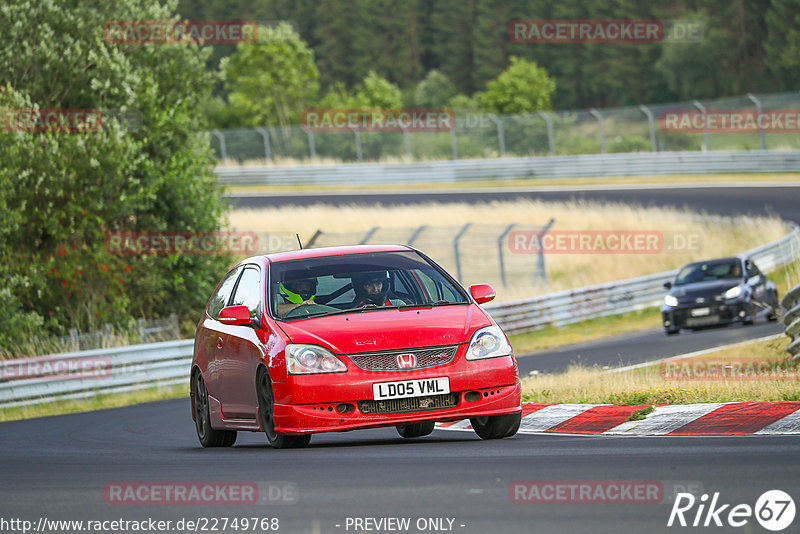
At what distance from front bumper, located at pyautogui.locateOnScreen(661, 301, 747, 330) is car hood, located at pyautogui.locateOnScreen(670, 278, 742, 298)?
0.67ft

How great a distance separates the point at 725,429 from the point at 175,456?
412 cm

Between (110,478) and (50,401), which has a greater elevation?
(110,478)

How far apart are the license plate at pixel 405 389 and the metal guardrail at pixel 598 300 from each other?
1795cm

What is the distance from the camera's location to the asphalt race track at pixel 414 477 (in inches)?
240

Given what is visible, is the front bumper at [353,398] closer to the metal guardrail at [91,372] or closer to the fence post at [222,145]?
the metal guardrail at [91,372]

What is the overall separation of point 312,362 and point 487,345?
50.0 inches

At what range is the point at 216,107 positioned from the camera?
79688 mm

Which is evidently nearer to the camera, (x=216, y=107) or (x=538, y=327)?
(x=538, y=327)

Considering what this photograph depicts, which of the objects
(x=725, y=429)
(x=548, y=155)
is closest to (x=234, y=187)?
(x=548, y=155)

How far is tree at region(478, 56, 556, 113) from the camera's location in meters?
81.5

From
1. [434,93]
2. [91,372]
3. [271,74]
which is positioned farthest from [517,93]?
[91,372]

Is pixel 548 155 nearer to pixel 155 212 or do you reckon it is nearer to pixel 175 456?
pixel 155 212

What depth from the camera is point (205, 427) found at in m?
10.8

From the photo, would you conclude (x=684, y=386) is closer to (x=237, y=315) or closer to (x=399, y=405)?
(x=399, y=405)
